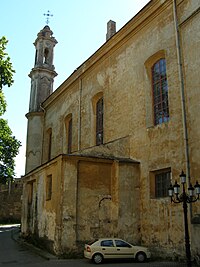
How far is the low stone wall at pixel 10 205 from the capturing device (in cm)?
3944

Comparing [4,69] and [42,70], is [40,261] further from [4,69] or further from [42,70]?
[42,70]

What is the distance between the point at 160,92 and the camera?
14.9 m

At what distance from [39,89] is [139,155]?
1681cm

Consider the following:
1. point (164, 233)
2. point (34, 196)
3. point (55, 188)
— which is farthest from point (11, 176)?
point (164, 233)

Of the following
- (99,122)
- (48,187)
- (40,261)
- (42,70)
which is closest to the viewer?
(40,261)

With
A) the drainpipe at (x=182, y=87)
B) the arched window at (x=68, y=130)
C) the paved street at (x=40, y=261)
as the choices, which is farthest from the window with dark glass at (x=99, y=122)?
the paved street at (x=40, y=261)

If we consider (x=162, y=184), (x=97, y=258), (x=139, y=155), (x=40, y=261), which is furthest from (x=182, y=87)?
(x=40, y=261)

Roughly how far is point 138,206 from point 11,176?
1690cm

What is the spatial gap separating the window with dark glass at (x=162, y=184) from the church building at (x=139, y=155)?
0.04m

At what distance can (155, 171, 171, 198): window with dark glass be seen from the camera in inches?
530

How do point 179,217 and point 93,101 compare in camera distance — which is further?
point 93,101

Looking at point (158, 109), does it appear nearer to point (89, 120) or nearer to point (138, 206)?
point (138, 206)

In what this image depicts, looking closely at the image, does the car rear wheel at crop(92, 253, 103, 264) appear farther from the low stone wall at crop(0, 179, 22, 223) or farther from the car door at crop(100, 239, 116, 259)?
the low stone wall at crop(0, 179, 22, 223)

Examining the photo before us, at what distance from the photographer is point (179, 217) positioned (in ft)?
40.0
